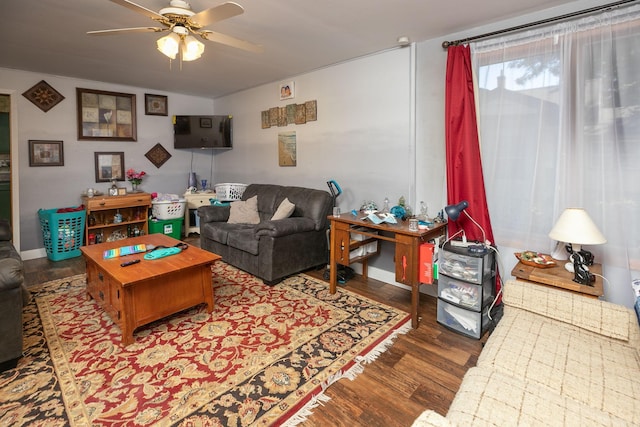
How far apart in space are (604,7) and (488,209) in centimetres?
150

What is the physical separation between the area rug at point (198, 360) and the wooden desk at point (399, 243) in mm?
A: 293

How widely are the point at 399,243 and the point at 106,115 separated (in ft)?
15.4

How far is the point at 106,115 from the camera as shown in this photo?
4824 millimetres

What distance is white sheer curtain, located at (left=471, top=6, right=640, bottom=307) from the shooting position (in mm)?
2104

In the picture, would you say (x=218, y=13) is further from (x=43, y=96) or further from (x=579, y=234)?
(x=43, y=96)

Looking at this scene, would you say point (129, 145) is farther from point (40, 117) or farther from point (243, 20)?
point (243, 20)

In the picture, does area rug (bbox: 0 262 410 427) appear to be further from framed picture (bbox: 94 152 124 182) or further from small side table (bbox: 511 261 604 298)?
framed picture (bbox: 94 152 124 182)

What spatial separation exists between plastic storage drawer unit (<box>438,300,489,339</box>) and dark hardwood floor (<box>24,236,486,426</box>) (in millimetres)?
50

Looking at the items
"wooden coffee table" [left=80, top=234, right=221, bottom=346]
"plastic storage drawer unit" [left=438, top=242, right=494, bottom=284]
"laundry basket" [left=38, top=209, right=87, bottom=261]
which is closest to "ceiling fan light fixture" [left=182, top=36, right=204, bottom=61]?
"wooden coffee table" [left=80, top=234, right=221, bottom=346]

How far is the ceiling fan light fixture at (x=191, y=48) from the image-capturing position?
234cm

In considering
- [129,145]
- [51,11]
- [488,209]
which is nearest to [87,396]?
[51,11]

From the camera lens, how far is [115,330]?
8.20ft

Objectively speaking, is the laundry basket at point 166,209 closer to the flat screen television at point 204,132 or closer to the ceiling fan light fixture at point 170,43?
the flat screen television at point 204,132

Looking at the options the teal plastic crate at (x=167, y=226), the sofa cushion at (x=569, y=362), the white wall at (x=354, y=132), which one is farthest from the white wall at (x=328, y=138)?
the sofa cushion at (x=569, y=362)
